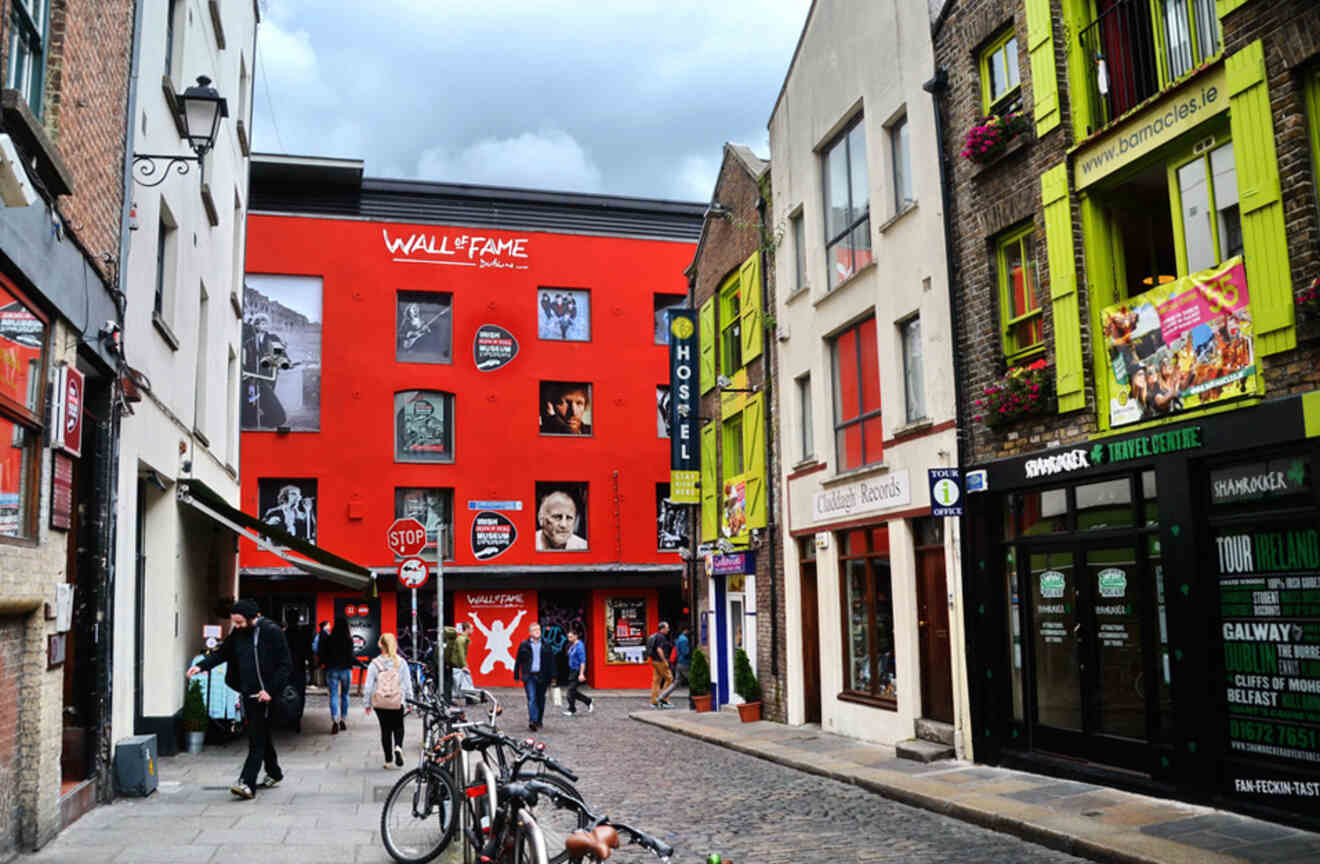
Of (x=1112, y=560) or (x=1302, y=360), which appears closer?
(x=1302, y=360)

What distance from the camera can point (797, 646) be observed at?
18.8 m

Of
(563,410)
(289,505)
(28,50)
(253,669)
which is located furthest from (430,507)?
(28,50)

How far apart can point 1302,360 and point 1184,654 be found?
2639mm

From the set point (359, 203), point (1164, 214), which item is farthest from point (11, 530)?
point (359, 203)

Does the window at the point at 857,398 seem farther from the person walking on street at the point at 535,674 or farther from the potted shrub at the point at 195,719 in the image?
the potted shrub at the point at 195,719

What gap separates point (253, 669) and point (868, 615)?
882 centimetres

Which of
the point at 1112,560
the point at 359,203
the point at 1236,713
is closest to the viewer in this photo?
the point at 1236,713

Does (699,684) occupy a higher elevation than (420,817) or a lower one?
lower

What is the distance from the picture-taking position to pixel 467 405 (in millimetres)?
32469

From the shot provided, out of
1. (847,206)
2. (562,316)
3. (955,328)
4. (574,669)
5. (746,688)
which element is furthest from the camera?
(562,316)

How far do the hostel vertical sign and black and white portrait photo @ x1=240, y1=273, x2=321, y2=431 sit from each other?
11788 millimetres

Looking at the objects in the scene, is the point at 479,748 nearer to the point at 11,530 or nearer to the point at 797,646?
the point at 11,530

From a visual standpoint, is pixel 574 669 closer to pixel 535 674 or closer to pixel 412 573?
pixel 535 674

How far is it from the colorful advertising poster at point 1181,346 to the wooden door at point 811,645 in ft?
27.6
